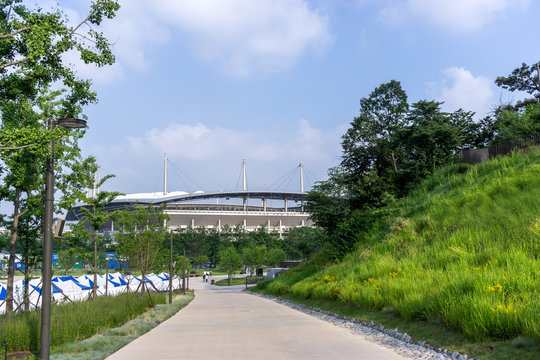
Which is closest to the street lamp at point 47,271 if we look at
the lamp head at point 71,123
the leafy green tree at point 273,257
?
the lamp head at point 71,123

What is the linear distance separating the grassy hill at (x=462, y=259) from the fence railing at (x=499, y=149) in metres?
1.24

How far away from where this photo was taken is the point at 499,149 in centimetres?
2661

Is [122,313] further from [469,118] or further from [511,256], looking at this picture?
[469,118]

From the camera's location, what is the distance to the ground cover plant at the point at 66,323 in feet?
31.7

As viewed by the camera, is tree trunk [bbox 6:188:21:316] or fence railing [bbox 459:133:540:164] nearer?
tree trunk [bbox 6:188:21:316]

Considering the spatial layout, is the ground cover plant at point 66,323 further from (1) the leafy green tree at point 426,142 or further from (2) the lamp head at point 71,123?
(1) the leafy green tree at point 426,142

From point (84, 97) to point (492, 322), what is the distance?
10064 mm

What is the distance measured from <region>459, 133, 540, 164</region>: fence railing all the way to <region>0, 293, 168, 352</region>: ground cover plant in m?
22.1

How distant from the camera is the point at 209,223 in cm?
12675

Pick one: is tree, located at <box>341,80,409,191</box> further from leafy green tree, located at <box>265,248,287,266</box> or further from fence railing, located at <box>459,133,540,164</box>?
leafy green tree, located at <box>265,248,287,266</box>

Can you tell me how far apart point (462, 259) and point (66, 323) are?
11367mm

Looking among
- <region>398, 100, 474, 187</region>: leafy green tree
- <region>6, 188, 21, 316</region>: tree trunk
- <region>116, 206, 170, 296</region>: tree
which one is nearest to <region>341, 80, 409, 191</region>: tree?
<region>398, 100, 474, 187</region>: leafy green tree

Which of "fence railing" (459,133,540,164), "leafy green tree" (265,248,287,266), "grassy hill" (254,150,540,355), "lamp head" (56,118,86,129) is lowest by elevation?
"leafy green tree" (265,248,287,266)

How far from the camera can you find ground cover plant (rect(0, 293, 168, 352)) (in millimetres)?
9648
